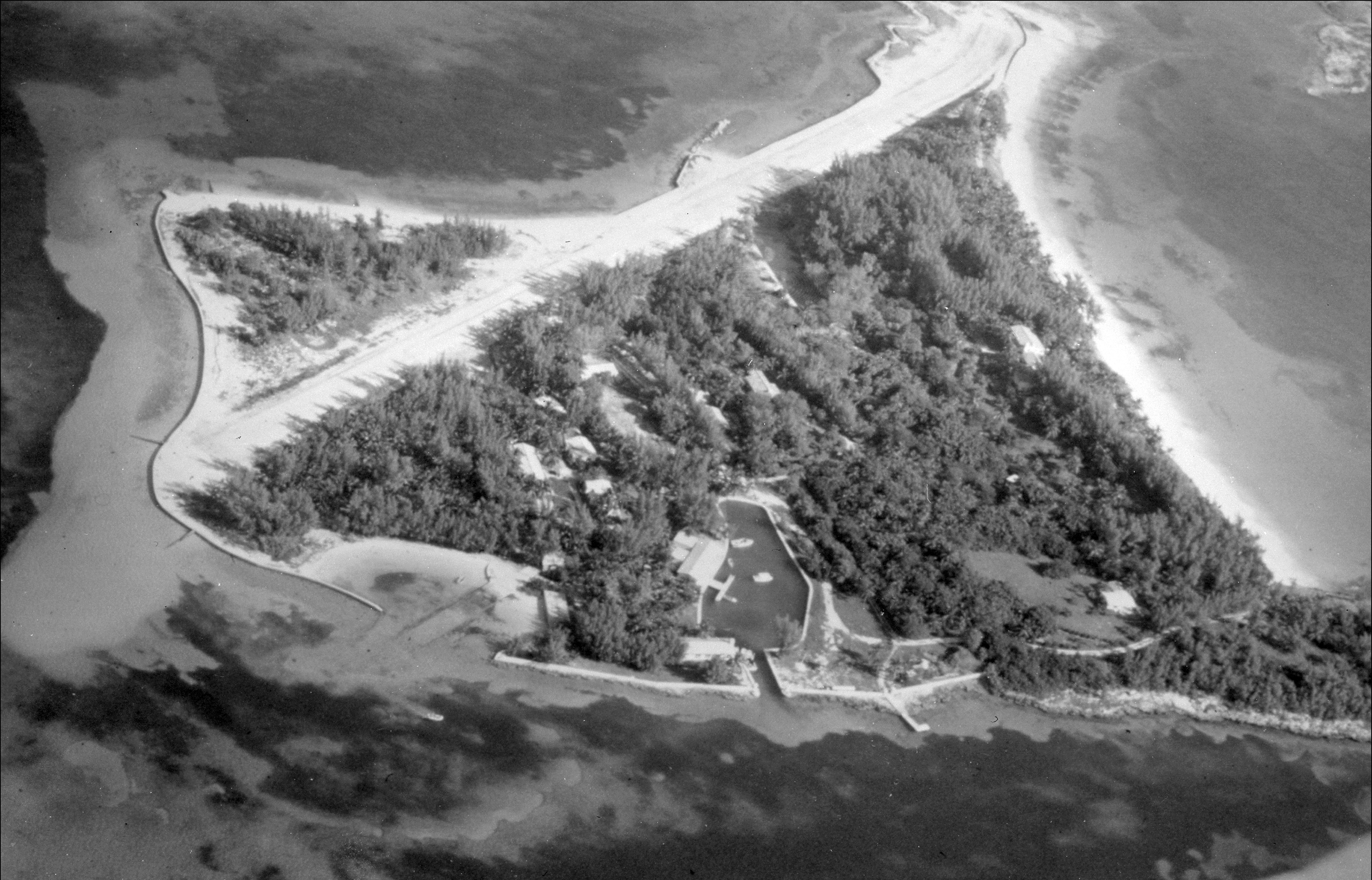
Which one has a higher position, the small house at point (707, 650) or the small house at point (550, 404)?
the small house at point (550, 404)

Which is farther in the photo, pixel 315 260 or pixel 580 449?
pixel 315 260

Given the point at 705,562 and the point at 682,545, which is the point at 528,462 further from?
the point at 705,562

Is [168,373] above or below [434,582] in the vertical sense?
above

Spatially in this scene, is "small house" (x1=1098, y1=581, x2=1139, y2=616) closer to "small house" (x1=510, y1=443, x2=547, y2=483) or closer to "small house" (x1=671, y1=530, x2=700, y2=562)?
"small house" (x1=671, y1=530, x2=700, y2=562)

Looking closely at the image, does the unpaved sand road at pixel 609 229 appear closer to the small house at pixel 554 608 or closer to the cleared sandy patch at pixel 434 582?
the cleared sandy patch at pixel 434 582

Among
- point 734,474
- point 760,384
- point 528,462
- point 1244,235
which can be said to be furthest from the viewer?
point 1244,235

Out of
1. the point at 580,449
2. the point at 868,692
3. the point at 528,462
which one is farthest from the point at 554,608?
the point at 868,692

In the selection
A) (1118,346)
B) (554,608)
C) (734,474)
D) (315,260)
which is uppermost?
(315,260)

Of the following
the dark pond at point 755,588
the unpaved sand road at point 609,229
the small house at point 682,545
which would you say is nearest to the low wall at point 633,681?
the dark pond at point 755,588
